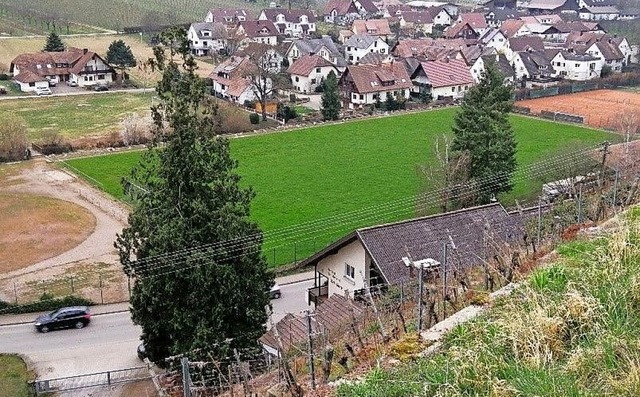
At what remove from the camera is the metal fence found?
1736 centimetres

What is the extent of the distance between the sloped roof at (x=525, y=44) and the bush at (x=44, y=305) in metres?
58.9

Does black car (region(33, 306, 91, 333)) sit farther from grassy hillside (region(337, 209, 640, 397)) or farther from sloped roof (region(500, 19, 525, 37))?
sloped roof (region(500, 19, 525, 37))

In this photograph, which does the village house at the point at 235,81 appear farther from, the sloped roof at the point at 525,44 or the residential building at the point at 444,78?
the sloped roof at the point at 525,44

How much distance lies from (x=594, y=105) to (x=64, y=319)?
46404mm

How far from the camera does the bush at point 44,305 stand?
73.6 ft

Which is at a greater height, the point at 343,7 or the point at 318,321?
the point at 343,7

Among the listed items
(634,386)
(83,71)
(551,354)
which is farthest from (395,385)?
(83,71)

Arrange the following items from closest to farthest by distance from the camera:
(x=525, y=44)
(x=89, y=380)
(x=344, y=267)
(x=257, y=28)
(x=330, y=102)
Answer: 1. (x=89, y=380)
2. (x=344, y=267)
3. (x=330, y=102)
4. (x=525, y=44)
5. (x=257, y=28)

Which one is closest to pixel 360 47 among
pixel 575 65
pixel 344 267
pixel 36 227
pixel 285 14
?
pixel 285 14

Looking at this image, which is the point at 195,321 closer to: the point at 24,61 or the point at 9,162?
the point at 9,162

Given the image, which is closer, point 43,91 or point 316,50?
point 43,91

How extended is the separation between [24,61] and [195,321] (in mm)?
55491

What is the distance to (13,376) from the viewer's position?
60.5 feet

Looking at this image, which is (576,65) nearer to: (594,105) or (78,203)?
(594,105)
